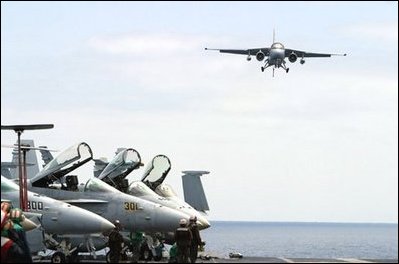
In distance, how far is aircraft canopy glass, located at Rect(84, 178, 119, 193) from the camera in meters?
28.9

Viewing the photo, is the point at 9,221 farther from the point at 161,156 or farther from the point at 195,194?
A: the point at 195,194

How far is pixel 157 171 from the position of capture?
112 ft

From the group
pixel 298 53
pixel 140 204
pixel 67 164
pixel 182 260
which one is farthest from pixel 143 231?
pixel 298 53

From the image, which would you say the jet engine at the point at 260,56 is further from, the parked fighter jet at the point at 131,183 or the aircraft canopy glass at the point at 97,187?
the aircraft canopy glass at the point at 97,187

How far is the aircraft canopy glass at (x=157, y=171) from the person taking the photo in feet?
112

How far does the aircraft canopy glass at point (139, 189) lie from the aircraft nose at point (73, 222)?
6.04 metres

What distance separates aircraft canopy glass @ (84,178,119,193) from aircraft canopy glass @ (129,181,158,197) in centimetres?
195

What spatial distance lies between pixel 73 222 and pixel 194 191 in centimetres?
1717

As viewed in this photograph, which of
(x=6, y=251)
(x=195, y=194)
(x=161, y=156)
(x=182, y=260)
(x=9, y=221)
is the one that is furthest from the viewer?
(x=195, y=194)

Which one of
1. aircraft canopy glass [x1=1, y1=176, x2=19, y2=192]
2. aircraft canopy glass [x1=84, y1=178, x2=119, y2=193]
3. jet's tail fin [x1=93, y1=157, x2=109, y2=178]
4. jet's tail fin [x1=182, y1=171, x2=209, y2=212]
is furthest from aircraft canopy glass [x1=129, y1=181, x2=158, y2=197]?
jet's tail fin [x1=182, y1=171, x2=209, y2=212]

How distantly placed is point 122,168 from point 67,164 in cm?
325

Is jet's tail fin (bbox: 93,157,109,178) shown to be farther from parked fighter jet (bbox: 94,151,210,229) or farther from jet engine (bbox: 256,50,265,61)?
jet engine (bbox: 256,50,265,61)

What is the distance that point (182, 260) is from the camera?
23.4m

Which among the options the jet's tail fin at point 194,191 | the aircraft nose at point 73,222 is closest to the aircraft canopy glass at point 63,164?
the aircraft nose at point 73,222
